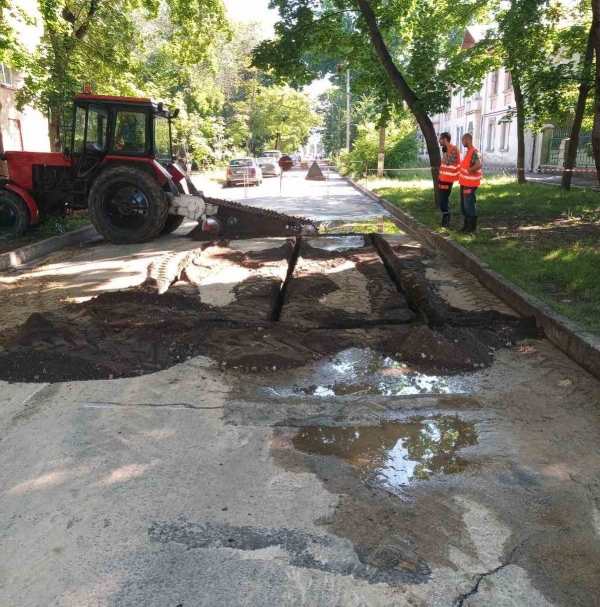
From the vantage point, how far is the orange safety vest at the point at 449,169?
11.5m

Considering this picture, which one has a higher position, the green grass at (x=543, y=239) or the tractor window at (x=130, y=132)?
the tractor window at (x=130, y=132)

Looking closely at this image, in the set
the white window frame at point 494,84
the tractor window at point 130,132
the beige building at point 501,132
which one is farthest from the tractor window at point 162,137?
the white window frame at point 494,84

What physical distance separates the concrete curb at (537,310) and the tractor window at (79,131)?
7.08 metres

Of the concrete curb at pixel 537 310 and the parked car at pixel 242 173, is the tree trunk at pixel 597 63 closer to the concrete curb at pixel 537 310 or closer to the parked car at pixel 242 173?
the concrete curb at pixel 537 310

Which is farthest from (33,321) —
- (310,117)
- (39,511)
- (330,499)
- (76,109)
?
(310,117)

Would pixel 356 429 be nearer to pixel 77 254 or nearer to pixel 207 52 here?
pixel 77 254

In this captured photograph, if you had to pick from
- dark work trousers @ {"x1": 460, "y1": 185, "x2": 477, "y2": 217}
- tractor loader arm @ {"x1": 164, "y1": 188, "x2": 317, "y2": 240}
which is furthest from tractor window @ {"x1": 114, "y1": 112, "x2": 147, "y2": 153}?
dark work trousers @ {"x1": 460, "y1": 185, "x2": 477, "y2": 217}

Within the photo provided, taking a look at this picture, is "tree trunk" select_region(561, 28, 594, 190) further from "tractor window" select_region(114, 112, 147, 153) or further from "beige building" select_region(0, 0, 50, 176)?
"beige building" select_region(0, 0, 50, 176)

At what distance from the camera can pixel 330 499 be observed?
10.0 feet

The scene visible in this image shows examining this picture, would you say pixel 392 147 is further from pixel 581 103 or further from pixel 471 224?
pixel 471 224

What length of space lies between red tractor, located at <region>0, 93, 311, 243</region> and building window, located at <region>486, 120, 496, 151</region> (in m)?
37.2

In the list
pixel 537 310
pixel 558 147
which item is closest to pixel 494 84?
pixel 558 147

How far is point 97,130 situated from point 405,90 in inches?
318

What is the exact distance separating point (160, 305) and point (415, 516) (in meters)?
4.35
